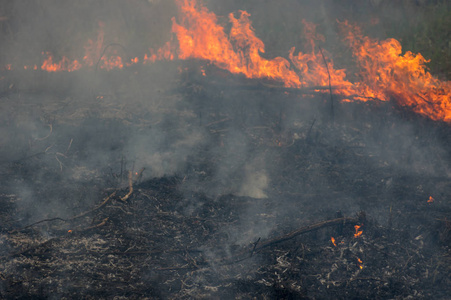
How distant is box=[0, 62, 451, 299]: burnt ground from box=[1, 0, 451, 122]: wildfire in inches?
17.7

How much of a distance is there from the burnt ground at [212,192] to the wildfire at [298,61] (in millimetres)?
449

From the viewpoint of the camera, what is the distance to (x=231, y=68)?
1159 centimetres

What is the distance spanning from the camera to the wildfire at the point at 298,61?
33.9ft

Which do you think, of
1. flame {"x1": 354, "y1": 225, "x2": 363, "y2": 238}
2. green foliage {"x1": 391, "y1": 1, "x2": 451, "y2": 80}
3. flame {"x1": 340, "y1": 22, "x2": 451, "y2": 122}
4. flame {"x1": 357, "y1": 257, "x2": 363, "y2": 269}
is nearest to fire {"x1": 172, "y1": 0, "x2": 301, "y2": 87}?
flame {"x1": 340, "y1": 22, "x2": 451, "y2": 122}

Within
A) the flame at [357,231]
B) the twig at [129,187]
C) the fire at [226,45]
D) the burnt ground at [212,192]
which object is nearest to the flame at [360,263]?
the burnt ground at [212,192]

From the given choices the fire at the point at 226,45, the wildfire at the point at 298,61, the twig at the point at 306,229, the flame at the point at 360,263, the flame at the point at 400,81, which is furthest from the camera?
the fire at the point at 226,45

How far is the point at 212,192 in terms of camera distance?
753 cm

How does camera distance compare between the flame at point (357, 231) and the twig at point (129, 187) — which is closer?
the flame at point (357, 231)

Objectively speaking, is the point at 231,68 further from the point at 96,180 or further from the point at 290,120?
the point at 96,180

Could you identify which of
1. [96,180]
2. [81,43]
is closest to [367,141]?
[96,180]

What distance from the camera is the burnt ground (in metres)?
5.65

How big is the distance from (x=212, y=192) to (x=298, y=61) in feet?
19.2

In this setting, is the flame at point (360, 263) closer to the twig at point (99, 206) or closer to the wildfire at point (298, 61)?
the twig at point (99, 206)

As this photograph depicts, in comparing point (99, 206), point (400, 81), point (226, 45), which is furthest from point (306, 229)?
point (226, 45)
